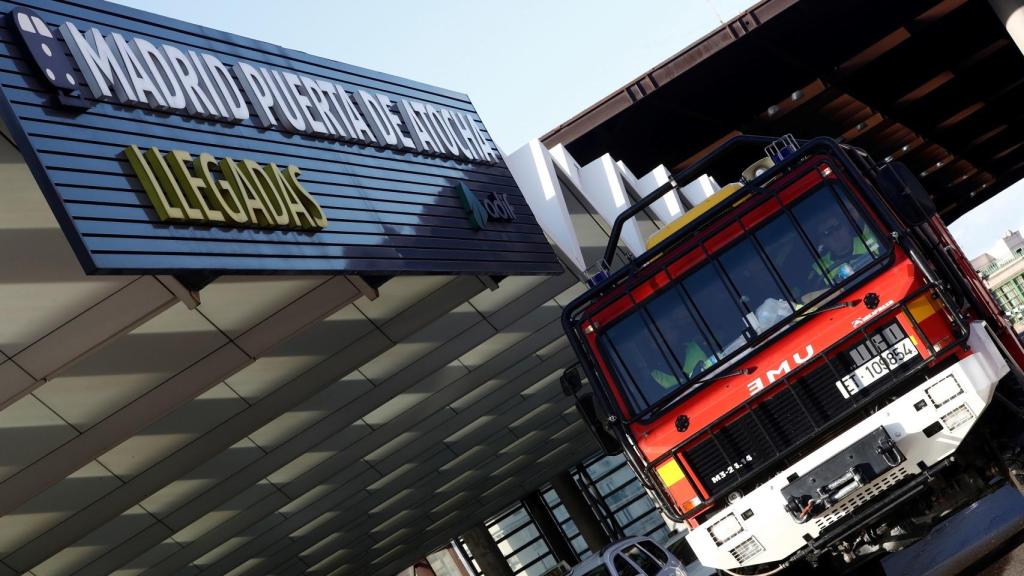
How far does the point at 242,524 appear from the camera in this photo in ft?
73.8

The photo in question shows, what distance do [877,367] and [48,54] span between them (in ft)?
22.1

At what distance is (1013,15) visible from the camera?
80.9 feet

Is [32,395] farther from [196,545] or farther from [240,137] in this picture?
[196,545]

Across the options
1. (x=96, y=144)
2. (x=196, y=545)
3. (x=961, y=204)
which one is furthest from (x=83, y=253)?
(x=961, y=204)

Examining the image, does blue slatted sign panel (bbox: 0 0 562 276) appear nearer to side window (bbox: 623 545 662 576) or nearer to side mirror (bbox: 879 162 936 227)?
side window (bbox: 623 545 662 576)

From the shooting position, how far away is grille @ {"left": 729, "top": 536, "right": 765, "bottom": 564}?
32.6 ft

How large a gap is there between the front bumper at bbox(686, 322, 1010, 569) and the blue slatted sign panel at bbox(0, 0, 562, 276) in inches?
168

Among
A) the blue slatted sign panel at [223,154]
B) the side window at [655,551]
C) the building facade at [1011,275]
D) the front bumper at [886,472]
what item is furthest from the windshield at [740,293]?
the building facade at [1011,275]

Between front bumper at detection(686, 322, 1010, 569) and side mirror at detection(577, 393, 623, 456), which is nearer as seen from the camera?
front bumper at detection(686, 322, 1010, 569)

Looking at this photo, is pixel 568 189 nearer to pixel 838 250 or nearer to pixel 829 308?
pixel 838 250

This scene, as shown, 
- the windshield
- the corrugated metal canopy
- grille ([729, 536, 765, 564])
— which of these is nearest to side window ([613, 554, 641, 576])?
the windshield

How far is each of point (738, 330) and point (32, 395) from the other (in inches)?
254

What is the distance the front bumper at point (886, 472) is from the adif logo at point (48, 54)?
5879 millimetres

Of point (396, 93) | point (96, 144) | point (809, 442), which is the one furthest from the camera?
point (396, 93)
